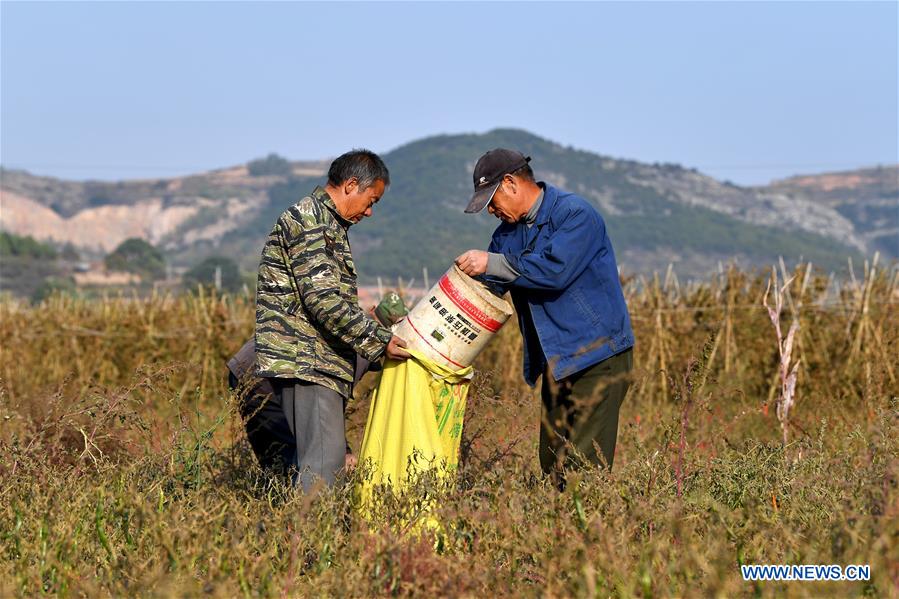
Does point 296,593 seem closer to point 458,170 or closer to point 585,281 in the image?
point 585,281

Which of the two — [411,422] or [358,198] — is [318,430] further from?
[358,198]

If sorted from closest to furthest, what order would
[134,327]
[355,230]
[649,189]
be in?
[134,327]
[355,230]
[649,189]

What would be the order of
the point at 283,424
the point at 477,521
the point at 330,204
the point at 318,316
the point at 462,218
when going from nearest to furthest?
the point at 477,521
the point at 318,316
the point at 330,204
the point at 283,424
the point at 462,218

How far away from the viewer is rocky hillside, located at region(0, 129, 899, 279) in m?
156

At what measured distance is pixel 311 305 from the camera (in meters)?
4.57

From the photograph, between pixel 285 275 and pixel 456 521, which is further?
pixel 285 275

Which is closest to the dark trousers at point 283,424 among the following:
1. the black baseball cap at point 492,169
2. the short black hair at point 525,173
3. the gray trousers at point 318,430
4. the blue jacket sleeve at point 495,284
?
the gray trousers at point 318,430

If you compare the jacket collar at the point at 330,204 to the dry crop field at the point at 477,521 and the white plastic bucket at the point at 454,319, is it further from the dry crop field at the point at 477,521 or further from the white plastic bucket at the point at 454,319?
the dry crop field at the point at 477,521

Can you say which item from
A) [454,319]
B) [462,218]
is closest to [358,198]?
[454,319]

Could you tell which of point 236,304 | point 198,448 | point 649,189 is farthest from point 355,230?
point 198,448

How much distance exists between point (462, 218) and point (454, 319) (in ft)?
520

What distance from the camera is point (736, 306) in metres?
12.0

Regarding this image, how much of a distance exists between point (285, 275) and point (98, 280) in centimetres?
9942

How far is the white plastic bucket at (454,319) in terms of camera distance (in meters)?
4.61
